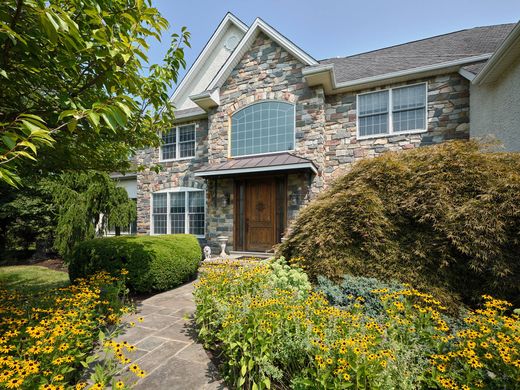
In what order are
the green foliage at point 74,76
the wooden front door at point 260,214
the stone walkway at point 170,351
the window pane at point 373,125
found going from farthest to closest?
the wooden front door at point 260,214 → the window pane at point 373,125 → the stone walkway at point 170,351 → the green foliage at point 74,76

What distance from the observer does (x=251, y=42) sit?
863cm

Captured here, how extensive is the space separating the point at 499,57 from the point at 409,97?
229 cm

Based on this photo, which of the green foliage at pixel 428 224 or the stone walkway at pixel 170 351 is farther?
the green foliage at pixel 428 224

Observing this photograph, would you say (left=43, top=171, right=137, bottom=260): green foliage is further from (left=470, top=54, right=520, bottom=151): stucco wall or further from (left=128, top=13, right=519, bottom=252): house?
(left=470, top=54, right=520, bottom=151): stucco wall

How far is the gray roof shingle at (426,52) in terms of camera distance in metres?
7.40

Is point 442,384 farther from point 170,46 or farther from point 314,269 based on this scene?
point 170,46

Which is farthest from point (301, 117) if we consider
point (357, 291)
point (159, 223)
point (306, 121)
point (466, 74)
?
point (159, 223)

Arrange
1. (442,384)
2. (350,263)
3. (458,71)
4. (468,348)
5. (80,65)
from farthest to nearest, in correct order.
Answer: (458,71)
(350,263)
(80,65)
(468,348)
(442,384)

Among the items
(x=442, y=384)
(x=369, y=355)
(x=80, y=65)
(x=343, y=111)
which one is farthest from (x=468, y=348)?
(x=343, y=111)

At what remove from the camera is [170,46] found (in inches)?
133

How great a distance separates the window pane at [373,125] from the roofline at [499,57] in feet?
7.29

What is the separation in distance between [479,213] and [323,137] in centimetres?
495

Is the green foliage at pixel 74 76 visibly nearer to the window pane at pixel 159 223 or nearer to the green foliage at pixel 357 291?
the green foliage at pixel 357 291

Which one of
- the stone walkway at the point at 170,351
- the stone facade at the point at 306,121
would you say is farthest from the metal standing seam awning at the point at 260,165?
the stone walkway at the point at 170,351
